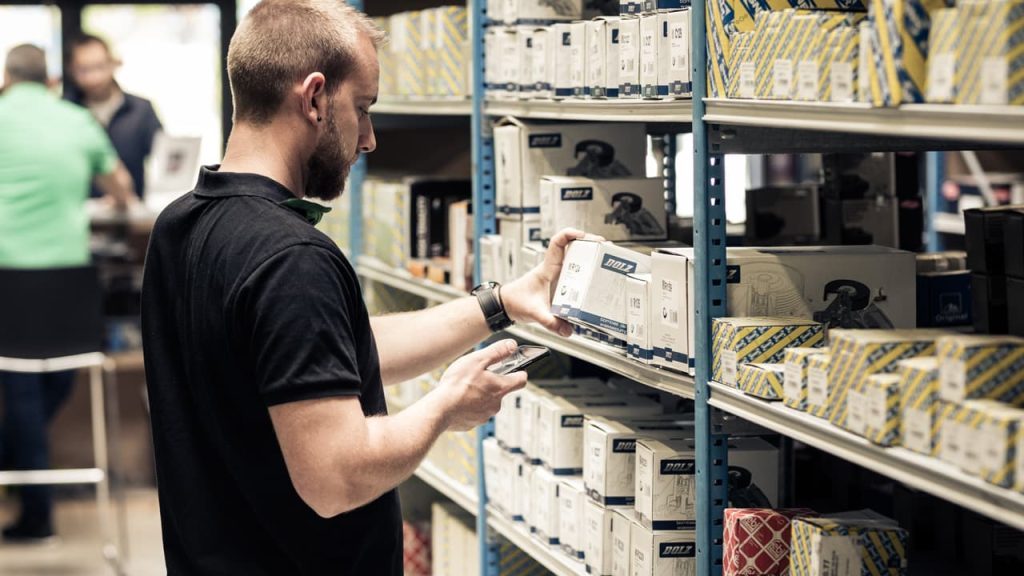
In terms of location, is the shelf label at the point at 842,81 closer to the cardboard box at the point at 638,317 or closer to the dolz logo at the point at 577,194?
the cardboard box at the point at 638,317

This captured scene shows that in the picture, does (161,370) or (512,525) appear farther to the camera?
(512,525)

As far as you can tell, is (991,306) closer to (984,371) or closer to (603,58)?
(984,371)

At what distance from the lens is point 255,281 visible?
7.09ft

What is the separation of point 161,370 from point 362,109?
592 millimetres

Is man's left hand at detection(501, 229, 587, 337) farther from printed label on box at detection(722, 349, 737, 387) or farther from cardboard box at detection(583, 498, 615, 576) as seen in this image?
printed label on box at detection(722, 349, 737, 387)

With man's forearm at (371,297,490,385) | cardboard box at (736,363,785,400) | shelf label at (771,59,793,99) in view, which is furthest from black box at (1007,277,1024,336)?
man's forearm at (371,297,490,385)

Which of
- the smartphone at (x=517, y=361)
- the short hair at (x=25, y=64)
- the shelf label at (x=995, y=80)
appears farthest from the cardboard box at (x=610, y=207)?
the short hair at (x=25, y=64)

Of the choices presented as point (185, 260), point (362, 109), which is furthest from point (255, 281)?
point (362, 109)

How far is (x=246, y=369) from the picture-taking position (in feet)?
7.43

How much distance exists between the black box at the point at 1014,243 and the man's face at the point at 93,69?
639 cm

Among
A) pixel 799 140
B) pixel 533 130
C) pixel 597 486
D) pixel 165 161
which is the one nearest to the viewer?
pixel 799 140

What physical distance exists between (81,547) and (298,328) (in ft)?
16.0

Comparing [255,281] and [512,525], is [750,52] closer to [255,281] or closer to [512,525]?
[255,281]

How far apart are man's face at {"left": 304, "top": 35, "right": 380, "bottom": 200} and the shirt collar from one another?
0.07 meters
